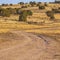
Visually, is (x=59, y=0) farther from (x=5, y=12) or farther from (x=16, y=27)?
(x=16, y=27)

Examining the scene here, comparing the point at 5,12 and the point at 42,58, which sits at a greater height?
the point at 42,58

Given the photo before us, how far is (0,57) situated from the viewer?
2039 cm

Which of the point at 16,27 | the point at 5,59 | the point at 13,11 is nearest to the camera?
the point at 5,59

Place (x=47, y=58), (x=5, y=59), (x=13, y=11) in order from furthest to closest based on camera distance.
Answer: (x=13, y=11), (x=47, y=58), (x=5, y=59)

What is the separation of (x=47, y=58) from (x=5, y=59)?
120 inches

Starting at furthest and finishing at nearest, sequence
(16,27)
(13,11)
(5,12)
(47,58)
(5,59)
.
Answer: (13,11) < (5,12) < (16,27) < (47,58) < (5,59)

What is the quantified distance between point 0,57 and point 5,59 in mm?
905

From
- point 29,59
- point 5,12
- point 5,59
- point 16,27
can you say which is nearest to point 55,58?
point 29,59

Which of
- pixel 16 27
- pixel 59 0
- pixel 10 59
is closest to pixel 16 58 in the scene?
pixel 10 59

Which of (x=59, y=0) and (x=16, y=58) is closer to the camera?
(x=16, y=58)

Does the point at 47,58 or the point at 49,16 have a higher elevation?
the point at 47,58

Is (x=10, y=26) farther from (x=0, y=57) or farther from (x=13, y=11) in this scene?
(x=13, y=11)

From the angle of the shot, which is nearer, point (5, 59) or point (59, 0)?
point (5, 59)

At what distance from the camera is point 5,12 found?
→ 84000 mm
